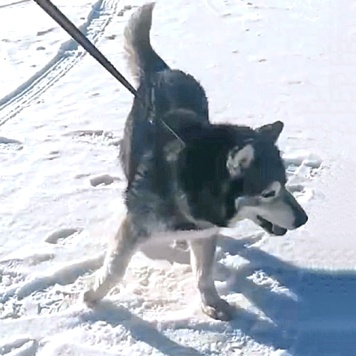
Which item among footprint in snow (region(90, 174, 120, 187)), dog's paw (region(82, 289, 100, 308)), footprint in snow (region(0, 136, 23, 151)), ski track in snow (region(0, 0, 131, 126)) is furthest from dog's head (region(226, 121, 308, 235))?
ski track in snow (region(0, 0, 131, 126))

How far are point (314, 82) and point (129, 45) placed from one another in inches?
71.9

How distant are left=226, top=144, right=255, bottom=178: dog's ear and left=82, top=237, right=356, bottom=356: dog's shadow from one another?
2.05 ft

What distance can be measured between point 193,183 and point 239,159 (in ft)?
0.58

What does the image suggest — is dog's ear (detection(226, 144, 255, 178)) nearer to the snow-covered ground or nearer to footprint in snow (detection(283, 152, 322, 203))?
the snow-covered ground

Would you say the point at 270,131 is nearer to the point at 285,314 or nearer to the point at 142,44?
the point at 285,314

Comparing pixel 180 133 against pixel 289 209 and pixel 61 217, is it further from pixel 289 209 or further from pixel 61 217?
pixel 61 217

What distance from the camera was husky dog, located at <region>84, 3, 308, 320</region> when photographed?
2602 mm

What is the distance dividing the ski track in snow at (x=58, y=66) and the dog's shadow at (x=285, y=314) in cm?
178

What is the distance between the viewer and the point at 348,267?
316 centimetres

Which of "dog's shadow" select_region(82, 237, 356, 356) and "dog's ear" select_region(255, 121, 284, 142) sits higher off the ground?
"dog's ear" select_region(255, 121, 284, 142)

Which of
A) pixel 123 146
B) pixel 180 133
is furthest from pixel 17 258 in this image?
pixel 180 133

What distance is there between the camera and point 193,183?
2.62 meters

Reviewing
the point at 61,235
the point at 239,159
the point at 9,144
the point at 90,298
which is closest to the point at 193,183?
the point at 239,159

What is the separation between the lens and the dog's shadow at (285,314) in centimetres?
280
